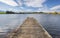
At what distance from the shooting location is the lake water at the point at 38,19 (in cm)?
212

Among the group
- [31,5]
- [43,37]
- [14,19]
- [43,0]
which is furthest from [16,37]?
[43,0]

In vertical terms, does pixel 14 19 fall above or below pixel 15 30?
above

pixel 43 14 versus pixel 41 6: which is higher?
pixel 41 6

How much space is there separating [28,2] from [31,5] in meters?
0.07

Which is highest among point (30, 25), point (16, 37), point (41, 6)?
point (41, 6)

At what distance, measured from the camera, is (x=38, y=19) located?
7.11ft

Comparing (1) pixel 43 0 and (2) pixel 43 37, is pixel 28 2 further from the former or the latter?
(2) pixel 43 37

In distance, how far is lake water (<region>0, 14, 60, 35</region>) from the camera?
2119 mm

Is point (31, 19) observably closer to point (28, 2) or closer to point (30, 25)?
point (30, 25)

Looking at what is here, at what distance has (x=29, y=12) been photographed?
2.15 m

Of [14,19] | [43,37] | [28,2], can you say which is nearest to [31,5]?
[28,2]

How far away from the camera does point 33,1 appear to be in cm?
216

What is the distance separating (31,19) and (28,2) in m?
0.28

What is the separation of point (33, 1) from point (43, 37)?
61cm
